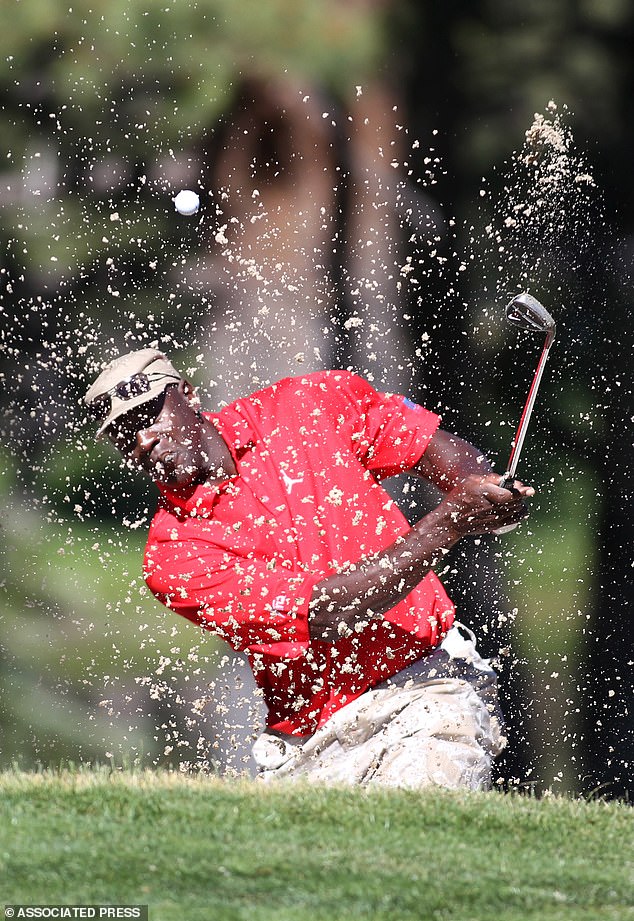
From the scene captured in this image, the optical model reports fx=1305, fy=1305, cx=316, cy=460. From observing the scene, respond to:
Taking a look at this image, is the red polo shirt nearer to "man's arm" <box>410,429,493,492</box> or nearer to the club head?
"man's arm" <box>410,429,493,492</box>

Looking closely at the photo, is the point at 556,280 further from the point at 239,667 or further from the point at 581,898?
the point at 581,898

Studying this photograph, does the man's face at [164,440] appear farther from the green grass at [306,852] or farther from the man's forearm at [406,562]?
the green grass at [306,852]

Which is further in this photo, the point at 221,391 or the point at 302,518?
the point at 221,391

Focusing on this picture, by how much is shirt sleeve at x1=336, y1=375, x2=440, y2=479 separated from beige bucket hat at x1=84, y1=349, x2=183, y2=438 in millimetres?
607

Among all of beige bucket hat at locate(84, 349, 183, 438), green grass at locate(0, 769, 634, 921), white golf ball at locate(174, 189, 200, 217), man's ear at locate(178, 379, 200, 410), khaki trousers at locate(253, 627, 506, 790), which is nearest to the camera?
green grass at locate(0, 769, 634, 921)

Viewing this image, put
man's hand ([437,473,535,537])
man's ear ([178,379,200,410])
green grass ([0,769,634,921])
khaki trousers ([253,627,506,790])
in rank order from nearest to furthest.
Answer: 1. green grass ([0,769,634,921])
2. man's hand ([437,473,535,537])
3. khaki trousers ([253,627,506,790])
4. man's ear ([178,379,200,410])

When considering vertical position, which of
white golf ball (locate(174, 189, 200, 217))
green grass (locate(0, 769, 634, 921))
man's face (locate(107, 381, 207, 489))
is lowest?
green grass (locate(0, 769, 634, 921))

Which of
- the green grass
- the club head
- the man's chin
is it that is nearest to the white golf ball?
the club head

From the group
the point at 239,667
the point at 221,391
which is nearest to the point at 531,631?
the point at 239,667

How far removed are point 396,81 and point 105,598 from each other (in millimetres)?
4024

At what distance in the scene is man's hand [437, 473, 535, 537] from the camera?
12.7 ft

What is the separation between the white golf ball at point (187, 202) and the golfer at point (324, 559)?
163 inches

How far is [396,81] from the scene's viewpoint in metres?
8.05

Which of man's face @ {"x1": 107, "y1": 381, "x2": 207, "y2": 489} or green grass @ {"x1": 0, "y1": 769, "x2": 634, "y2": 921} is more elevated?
man's face @ {"x1": 107, "y1": 381, "x2": 207, "y2": 489}
